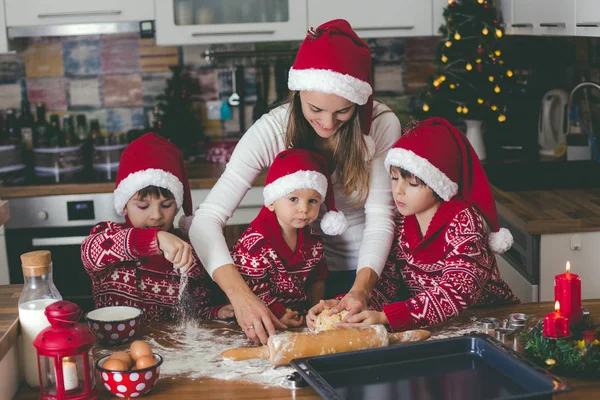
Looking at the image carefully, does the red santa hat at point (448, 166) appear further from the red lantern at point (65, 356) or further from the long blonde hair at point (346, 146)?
the red lantern at point (65, 356)

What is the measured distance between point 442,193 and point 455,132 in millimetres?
161

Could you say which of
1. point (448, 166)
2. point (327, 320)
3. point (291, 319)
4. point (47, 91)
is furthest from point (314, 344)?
point (47, 91)

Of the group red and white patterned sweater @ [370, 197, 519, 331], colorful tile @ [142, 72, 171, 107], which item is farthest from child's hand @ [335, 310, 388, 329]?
colorful tile @ [142, 72, 171, 107]

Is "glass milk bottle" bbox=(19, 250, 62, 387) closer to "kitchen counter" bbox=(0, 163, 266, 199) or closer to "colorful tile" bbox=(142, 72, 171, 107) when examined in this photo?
"kitchen counter" bbox=(0, 163, 266, 199)

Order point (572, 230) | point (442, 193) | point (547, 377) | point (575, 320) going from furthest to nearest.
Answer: point (572, 230) → point (442, 193) → point (575, 320) → point (547, 377)

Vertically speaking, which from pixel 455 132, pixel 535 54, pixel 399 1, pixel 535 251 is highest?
pixel 399 1

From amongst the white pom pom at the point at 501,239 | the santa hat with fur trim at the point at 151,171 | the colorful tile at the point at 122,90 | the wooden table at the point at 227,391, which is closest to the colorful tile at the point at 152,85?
the colorful tile at the point at 122,90

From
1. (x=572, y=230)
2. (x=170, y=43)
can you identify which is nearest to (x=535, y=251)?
(x=572, y=230)

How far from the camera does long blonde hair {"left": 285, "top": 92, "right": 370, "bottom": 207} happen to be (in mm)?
1987

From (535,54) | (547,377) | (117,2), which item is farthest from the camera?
(535,54)

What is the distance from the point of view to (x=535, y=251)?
103 inches

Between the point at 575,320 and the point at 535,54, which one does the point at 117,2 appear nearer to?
the point at 535,54

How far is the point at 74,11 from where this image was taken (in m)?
3.26

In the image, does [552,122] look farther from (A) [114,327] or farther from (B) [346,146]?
(A) [114,327]
